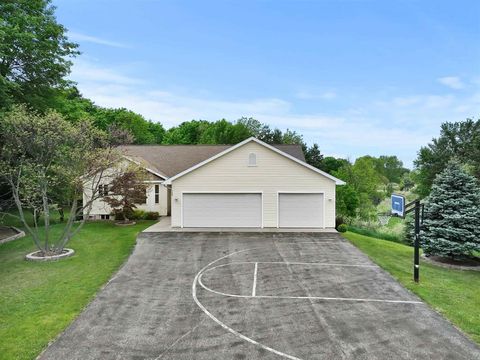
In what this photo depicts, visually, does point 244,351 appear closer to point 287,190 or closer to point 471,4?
point 287,190

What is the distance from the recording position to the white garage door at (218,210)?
74.6 feet

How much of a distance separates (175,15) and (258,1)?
5.24 meters

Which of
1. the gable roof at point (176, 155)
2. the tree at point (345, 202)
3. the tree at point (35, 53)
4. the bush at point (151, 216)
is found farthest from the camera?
the tree at point (345, 202)

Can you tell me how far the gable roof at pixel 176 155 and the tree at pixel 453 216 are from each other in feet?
45.9

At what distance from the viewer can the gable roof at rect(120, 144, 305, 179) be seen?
3089cm

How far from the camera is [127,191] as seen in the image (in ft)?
73.7

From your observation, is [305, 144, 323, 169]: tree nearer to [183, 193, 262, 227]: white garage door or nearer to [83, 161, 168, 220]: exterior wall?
[83, 161, 168, 220]: exterior wall

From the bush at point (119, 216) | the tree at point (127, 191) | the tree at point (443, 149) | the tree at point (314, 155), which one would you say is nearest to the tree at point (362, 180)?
the tree at point (314, 155)

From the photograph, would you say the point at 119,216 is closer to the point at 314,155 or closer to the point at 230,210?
the point at 230,210

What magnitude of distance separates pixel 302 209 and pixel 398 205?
9.04 metres

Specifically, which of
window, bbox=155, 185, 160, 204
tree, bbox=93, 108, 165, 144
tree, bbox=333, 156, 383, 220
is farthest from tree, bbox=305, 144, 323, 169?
tree, bbox=93, 108, 165, 144

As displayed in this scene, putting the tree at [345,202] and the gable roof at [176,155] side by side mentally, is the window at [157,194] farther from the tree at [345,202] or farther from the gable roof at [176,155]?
the tree at [345,202]

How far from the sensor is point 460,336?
8391mm

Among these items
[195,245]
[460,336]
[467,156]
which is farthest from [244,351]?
[467,156]
